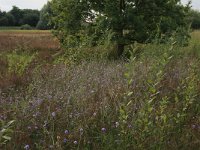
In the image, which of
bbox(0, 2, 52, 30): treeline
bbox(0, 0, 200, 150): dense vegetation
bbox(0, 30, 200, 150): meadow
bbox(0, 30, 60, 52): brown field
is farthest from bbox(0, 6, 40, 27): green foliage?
bbox(0, 30, 200, 150): meadow

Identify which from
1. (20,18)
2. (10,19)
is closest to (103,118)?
(10,19)

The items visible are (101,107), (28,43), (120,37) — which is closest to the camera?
(101,107)

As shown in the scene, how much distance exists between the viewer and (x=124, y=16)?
11242 mm

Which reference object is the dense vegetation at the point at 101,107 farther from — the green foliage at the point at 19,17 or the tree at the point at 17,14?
the tree at the point at 17,14

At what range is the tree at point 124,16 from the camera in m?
11.2

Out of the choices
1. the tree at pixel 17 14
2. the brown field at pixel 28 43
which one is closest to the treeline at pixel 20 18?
Answer: the tree at pixel 17 14

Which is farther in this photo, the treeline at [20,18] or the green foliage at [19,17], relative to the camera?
the green foliage at [19,17]

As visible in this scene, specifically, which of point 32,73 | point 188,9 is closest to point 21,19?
point 188,9

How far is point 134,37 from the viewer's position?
456 inches

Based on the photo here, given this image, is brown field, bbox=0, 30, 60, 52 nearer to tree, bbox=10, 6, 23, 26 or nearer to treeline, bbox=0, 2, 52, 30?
treeline, bbox=0, 2, 52, 30

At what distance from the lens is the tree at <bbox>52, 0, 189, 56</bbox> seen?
36.8 feet

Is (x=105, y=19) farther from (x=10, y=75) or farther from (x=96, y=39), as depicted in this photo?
(x=10, y=75)

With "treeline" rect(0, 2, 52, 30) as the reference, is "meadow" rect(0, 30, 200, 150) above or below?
above

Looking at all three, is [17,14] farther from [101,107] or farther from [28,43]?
[101,107]
